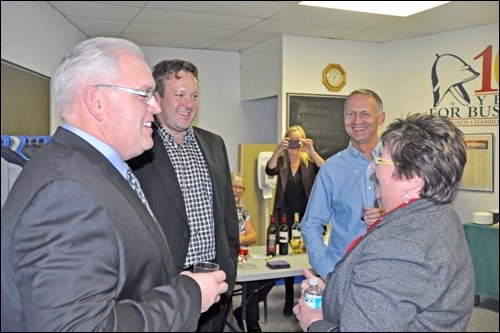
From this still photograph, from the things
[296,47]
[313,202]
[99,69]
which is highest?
[296,47]

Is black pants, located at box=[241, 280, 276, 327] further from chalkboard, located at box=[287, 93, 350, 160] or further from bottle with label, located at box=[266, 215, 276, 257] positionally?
chalkboard, located at box=[287, 93, 350, 160]

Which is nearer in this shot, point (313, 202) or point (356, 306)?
point (356, 306)

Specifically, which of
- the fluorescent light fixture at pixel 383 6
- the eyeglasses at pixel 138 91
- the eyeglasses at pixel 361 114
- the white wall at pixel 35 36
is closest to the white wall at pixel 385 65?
the fluorescent light fixture at pixel 383 6

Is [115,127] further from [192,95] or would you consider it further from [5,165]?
[192,95]

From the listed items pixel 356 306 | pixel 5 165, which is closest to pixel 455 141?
pixel 356 306

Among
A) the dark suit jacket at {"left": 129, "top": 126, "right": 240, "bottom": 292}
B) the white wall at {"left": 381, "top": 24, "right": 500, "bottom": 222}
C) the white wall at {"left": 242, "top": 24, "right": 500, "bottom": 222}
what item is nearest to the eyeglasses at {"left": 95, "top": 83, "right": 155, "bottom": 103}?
the dark suit jacket at {"left": 129, "top": 126, "right": 240, "bottom": 292}

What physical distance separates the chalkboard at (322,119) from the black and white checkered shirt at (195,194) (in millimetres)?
401

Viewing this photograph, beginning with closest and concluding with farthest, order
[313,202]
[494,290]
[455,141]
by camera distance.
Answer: [455,141], [313,202], [494,290]

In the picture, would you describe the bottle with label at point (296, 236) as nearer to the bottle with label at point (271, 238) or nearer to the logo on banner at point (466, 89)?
the bottle with label at point (271, 238)

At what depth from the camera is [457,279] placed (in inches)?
34.4

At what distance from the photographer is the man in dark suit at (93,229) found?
0.63m

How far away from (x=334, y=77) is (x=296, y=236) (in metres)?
0.91

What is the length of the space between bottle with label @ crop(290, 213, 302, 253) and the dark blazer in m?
0.78

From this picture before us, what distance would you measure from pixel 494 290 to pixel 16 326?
Answer: 3225 millimetres
